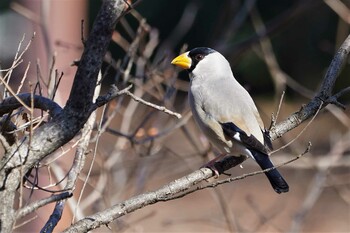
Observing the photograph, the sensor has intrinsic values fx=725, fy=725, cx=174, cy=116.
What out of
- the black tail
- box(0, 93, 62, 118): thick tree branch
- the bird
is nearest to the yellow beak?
the bird

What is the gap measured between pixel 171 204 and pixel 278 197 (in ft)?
6.11

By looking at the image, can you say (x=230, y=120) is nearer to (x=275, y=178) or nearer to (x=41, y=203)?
(x=275, y=178)

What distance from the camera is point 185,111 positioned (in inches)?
217

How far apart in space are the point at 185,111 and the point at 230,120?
55.1 inches

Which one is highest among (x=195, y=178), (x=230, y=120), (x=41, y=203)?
(x=230, y=120)

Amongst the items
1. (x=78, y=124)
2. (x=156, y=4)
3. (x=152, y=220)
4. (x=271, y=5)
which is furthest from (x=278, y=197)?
(x=78, y=124)

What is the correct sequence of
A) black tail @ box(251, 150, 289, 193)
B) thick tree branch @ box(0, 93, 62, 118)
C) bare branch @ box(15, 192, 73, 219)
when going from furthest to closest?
black tail @ box(251, 150, 289, 193), thick tree branch @ box(0, 93, 62, 118), bare branch @ box(15, 192, 73, 219)

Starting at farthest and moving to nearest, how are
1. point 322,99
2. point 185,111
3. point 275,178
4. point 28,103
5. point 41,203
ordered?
point 185,111 < point 275,178 < point 322,99 < point 28,103 < point 41,203

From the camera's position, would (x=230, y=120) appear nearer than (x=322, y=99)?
No

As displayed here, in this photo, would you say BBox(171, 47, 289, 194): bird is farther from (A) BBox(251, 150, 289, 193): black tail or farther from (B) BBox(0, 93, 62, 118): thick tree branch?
(B) BBox(0, 93, 62, 118): thick tree branch

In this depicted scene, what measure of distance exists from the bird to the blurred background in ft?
0.83

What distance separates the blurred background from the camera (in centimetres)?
493

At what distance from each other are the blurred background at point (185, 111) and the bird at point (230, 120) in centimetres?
25

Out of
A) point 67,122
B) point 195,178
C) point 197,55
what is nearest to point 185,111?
point 197,55
